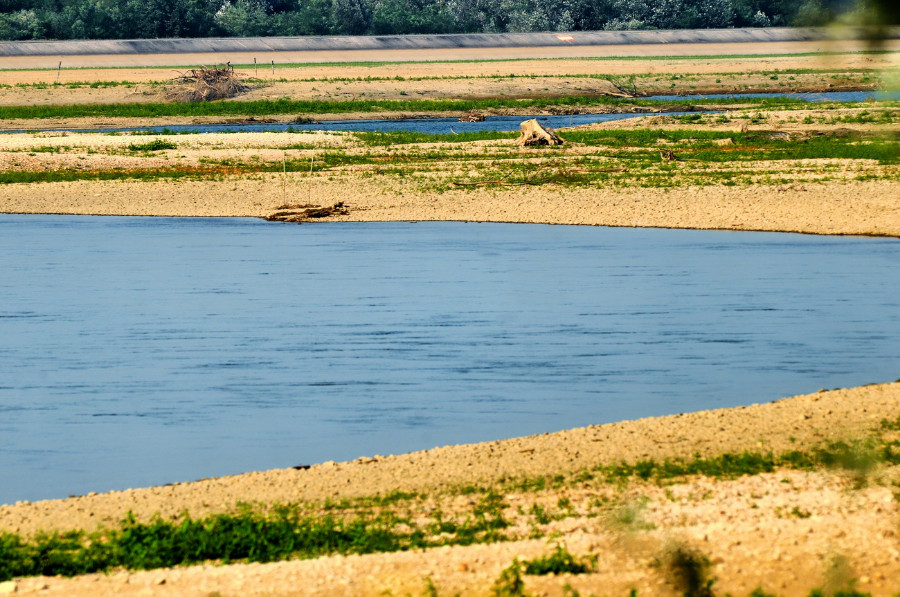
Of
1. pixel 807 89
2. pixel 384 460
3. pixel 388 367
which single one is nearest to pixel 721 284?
pixel 388 367

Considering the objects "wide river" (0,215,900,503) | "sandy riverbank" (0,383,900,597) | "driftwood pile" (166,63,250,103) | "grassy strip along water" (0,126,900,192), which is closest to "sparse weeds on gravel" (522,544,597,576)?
"sandy riverbank" (0,383,900,597)

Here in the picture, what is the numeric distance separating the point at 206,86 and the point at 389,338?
188 feet

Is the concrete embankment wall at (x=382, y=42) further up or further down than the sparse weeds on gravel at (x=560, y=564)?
further up

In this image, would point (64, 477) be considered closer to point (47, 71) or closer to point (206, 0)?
point (47, 71)


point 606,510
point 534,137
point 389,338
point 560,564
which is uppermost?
point 560,564

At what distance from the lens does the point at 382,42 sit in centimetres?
9731

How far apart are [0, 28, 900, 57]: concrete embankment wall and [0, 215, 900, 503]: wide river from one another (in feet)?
217

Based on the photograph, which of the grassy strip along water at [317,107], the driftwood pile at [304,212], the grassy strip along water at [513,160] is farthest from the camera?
the grassy strip along water at [317,107]

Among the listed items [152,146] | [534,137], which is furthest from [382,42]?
[534,137]

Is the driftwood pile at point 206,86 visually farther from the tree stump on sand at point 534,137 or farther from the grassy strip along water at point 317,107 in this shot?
the tree stump on sand at point 534,137

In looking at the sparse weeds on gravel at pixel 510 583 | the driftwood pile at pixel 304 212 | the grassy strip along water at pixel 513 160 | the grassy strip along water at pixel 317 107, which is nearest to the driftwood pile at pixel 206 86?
the grassy strip along water at pixel 317 107

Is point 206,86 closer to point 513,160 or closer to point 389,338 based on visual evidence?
point 513,160

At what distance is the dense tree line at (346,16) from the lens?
9725 centimetres

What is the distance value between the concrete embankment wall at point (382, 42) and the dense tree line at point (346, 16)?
12.6 ft
